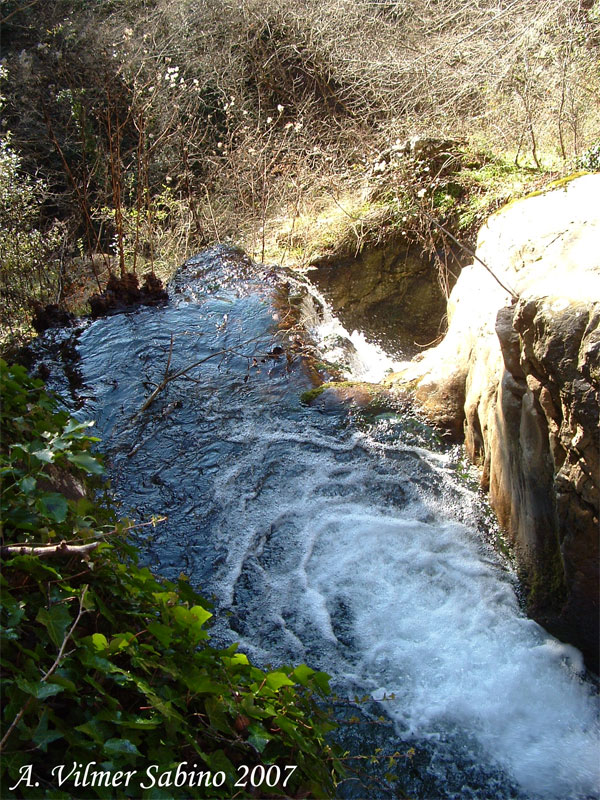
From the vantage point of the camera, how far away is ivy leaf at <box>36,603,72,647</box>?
1.54 m

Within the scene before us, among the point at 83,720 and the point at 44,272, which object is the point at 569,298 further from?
the point at 44,272

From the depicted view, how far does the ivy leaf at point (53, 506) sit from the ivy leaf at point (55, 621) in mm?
213

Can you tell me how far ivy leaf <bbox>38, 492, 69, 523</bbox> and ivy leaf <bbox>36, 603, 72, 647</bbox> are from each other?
0.21 m

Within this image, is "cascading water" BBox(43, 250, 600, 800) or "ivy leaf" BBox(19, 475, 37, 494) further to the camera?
"cascading water" BBox(43, 250, 600, 800)

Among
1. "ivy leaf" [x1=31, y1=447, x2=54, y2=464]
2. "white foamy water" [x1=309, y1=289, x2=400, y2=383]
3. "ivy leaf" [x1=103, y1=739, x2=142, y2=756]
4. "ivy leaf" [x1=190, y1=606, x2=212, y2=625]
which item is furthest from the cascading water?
"ivy leaf" [x1=31, y1=447, x2=54, y2=464]

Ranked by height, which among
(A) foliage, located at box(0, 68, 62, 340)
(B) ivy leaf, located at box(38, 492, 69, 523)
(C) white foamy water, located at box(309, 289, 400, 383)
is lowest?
(C) white foamy water, located at box(309, 289, 400, 383)

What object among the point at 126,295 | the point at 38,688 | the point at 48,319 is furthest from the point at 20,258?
the point at 38,688

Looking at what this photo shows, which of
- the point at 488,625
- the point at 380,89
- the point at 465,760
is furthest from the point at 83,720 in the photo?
the point at 380,89

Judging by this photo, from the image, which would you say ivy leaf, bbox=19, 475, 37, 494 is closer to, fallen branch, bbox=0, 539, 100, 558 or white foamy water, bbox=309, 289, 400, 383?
fallen branch, bbox=0, 539, 100, 558

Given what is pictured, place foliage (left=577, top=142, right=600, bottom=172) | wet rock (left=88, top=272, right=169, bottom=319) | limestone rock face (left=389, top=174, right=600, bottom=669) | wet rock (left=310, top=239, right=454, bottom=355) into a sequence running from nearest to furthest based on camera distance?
limestone rock face (left=389, top=174, right=600, bottom=669)
foliage (left=577, top=142, right=600, bottom=172)
wet rock (left=88, top=272, right=169, bottom=319)
wet rock (left=310, top=239, right=454, bottom=355)

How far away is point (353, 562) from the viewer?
343cm

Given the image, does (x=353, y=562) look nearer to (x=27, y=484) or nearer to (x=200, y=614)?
(x=200, y=614)

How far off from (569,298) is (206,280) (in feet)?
13.8

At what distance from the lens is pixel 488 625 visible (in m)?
3.10
